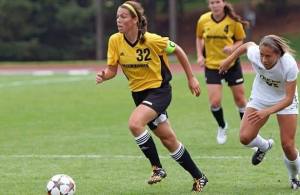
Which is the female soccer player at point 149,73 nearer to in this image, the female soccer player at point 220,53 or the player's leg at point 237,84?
the female soccer player at point 220,53

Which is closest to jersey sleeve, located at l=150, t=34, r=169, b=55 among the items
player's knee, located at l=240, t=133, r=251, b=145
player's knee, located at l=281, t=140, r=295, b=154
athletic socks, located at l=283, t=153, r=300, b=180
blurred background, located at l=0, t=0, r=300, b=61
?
player's knee, located at l=240, t=133, r=251, b=145

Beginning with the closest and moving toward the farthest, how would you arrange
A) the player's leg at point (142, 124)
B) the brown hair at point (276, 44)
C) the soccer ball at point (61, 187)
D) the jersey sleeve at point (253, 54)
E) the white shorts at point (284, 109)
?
the soccer ball at point (61, 187), the brown hair at point (276, 44), the player's leg at point (142, 124), the jersey sleeve at point (253, 54), the white shorts at point (284, 109)

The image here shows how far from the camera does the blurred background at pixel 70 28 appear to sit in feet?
151

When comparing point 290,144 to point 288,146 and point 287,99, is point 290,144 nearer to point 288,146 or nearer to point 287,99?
point 288,146

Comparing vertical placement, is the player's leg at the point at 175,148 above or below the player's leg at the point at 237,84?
above

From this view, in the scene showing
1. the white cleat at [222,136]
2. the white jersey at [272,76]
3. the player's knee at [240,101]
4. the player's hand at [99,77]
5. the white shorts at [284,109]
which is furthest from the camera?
the player's knee at [240,101]

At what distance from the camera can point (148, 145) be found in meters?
8.23

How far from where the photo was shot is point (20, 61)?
151 feet

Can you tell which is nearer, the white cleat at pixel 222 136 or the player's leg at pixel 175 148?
the player's leg at pixel 175 148

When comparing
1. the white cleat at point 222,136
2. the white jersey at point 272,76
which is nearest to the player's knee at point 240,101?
the white cleat at point 222,136

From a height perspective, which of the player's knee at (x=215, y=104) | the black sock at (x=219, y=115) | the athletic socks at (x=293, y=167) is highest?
the athletic socks at (x=293, y=167)

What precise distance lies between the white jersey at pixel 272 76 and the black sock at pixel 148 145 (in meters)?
1.16

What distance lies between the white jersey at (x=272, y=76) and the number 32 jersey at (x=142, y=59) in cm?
91

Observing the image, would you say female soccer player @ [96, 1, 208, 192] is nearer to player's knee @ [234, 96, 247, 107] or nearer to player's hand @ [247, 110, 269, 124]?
player's hand @ [247, 110, 269, 124]
